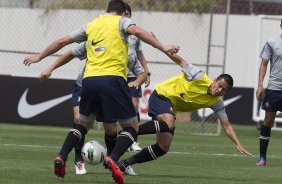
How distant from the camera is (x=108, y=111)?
32.9ft

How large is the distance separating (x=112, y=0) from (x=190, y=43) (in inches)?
678

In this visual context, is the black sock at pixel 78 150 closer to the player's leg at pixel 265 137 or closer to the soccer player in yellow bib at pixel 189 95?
the soccer player in yellow bib at pixel 189 95

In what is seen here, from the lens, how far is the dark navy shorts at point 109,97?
9.96 metres

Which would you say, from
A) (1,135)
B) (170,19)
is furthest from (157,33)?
(1,135)

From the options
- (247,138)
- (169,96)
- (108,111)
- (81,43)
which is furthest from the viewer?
(247,138)

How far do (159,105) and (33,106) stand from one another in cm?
946

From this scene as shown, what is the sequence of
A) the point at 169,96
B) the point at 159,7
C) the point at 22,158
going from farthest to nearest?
the point at 159,7 → the point at 22,158 → the point at 169,96

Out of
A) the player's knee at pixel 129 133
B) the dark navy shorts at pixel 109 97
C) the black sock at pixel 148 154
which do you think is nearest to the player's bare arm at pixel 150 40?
the dark navy shorts at pixel 109 97

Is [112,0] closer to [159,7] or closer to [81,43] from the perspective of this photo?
[81,43]

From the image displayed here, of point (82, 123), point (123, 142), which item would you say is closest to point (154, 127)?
point (82, 123)

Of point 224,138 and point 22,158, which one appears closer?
point 22,158

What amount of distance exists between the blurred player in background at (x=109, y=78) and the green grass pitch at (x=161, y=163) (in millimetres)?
676

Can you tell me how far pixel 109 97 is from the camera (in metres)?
9.95

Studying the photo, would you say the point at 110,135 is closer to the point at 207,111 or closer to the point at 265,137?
the point at 265,137
